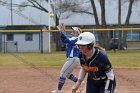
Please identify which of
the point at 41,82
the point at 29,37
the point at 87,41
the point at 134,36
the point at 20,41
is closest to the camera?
the point at 87,41

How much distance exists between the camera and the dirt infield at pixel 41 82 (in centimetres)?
1278

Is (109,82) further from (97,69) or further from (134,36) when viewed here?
(134,36)

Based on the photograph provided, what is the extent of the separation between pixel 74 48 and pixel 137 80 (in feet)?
14.0

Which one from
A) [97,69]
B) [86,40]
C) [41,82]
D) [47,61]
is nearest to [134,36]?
[47,61]

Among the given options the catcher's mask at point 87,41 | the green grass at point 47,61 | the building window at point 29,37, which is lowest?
the green grass at point 47,61

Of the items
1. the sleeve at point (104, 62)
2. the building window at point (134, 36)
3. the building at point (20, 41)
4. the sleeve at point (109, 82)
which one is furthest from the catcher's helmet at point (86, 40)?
the building window at point (134, 36)

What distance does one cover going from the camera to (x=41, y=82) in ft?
48.3

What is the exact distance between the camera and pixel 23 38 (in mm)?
41594

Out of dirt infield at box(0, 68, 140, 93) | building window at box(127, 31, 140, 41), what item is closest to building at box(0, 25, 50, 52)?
building window at box(127, 31, 140, 41)

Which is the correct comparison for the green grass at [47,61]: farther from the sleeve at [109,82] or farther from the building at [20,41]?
the sleeve at [109,82]

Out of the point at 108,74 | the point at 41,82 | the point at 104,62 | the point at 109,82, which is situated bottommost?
the point at 41,82

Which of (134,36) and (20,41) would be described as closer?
(20,41)

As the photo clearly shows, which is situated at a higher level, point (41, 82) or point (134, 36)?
point (134, 36)

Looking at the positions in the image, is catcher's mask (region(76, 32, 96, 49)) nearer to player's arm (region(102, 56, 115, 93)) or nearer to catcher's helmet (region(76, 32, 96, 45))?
catcher's helmet (region(76, 32, 96, 45))
